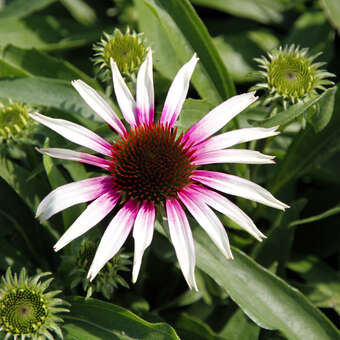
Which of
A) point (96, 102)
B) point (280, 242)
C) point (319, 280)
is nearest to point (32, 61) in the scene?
point (96, 102)

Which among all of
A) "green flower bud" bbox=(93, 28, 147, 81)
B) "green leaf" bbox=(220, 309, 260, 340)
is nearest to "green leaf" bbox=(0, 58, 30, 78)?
"green flower bud" bbox=(93, 28, 147, 81)

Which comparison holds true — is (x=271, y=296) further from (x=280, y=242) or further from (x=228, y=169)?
(x=228, y=169)

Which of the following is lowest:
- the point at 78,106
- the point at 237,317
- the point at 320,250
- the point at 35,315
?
the point at 35,315

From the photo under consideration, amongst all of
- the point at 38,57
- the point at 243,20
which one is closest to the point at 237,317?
the point at 38,57

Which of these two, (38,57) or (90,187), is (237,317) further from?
(38,57)

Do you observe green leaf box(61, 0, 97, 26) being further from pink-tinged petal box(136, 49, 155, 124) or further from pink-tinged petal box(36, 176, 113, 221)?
pink-tinged petal box(36, 176, 113, 221)
